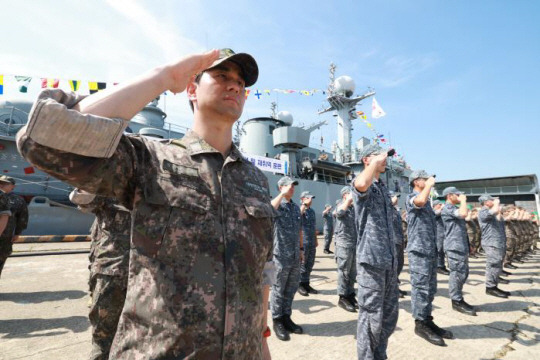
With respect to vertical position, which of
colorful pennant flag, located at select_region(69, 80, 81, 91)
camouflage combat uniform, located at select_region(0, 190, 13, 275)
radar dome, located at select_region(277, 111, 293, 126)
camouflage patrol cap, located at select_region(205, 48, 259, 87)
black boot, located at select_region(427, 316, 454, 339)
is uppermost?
radar dome, located at select_region(277, 111, 293, 126)

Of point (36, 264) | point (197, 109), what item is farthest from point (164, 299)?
point (36, 264)

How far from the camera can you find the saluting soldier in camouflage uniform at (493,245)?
5.23 metres

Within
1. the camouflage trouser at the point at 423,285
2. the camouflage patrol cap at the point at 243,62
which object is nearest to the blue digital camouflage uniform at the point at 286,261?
the camouflage trouser at the point at 423,285

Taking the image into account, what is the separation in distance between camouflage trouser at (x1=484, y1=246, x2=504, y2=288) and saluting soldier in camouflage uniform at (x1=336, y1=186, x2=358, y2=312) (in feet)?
9.28

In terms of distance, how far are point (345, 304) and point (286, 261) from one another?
1.41 m

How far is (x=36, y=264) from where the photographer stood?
6.55 metres

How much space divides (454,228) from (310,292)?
2.87 m

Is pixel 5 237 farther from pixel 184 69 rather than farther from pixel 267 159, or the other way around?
pixel 267 159

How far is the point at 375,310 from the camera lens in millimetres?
2373

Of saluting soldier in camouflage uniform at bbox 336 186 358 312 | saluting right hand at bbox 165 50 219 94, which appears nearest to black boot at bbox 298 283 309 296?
saluting soldier in camouflage uniform at bbox 336 186 358 312

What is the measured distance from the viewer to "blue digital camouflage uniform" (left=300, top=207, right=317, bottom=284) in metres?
5.39

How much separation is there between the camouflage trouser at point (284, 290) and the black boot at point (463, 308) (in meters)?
2.75

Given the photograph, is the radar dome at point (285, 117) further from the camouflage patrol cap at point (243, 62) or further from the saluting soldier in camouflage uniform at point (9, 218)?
the camouflage patrol cap at point (243, 62)

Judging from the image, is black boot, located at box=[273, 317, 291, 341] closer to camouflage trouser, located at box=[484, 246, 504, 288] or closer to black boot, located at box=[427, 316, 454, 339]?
black boot, located at box=[427, 316, 454, 339]
